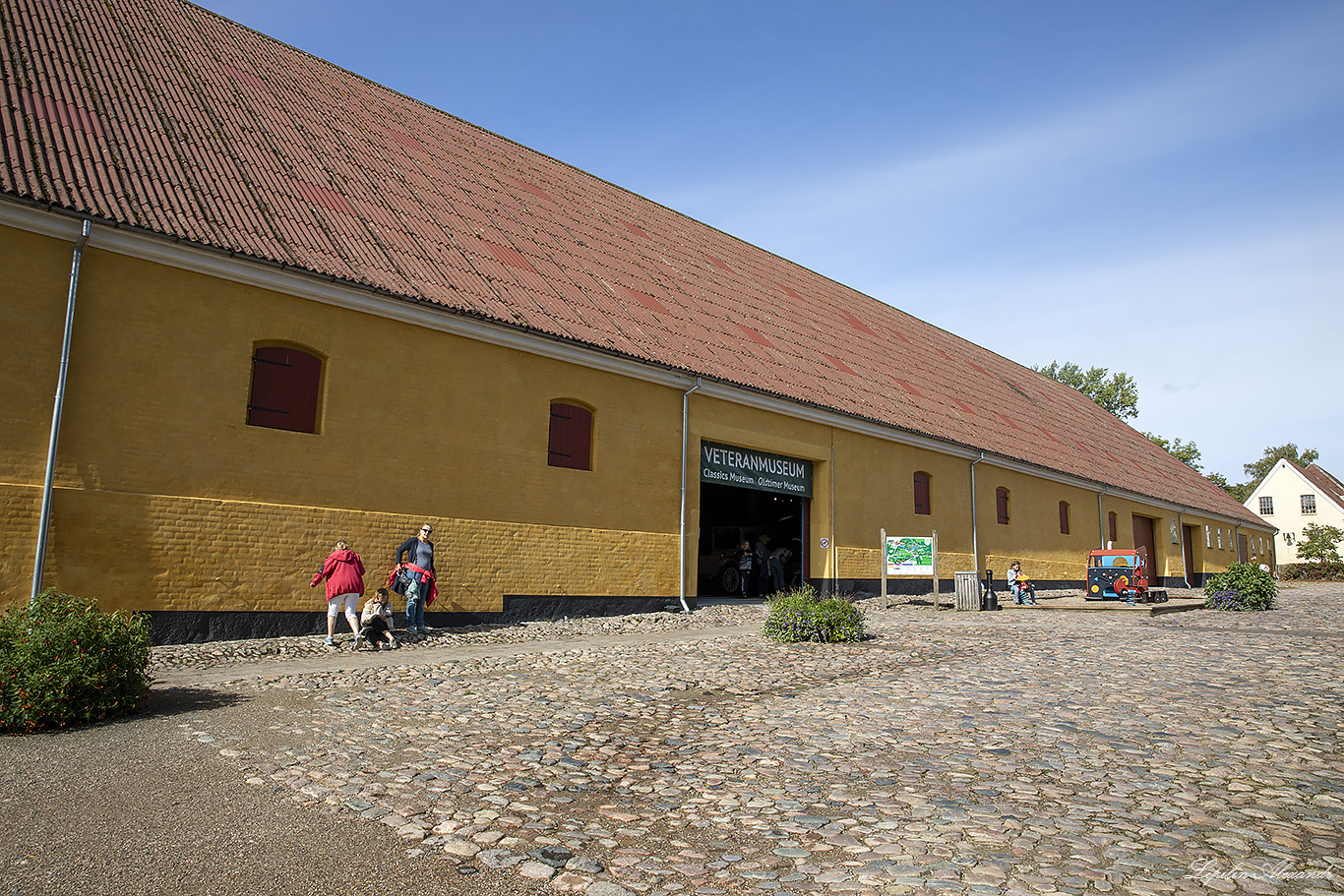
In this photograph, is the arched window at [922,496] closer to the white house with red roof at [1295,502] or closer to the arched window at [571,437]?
the arched window at [571,437]

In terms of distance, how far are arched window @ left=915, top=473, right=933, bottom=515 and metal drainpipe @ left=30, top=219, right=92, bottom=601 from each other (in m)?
19.6

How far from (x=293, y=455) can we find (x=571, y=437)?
4986 millimetres

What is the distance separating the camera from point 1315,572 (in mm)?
50125

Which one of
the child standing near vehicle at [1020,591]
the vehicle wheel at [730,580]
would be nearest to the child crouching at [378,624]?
the vehicle wheel at [730,580]

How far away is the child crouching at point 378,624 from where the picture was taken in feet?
38.7

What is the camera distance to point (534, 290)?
645 inches

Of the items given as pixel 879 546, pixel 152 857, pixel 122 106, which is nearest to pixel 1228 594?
pixel 879 546

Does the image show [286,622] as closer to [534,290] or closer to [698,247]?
[534,290]

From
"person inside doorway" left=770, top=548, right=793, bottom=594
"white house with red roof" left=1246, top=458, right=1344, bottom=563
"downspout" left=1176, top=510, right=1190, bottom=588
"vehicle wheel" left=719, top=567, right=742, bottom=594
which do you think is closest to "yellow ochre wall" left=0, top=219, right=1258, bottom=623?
"person inside doorway" left=770, top=548, right=793, bottom=594

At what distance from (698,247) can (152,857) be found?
77.4ft

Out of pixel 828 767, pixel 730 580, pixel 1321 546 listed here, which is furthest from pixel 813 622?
pixel 1321 546

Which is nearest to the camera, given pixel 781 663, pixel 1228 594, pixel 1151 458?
pixel 781 663

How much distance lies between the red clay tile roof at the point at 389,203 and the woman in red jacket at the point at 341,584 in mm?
4081

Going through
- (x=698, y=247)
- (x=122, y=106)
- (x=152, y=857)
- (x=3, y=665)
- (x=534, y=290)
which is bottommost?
(x=152, y=857)
